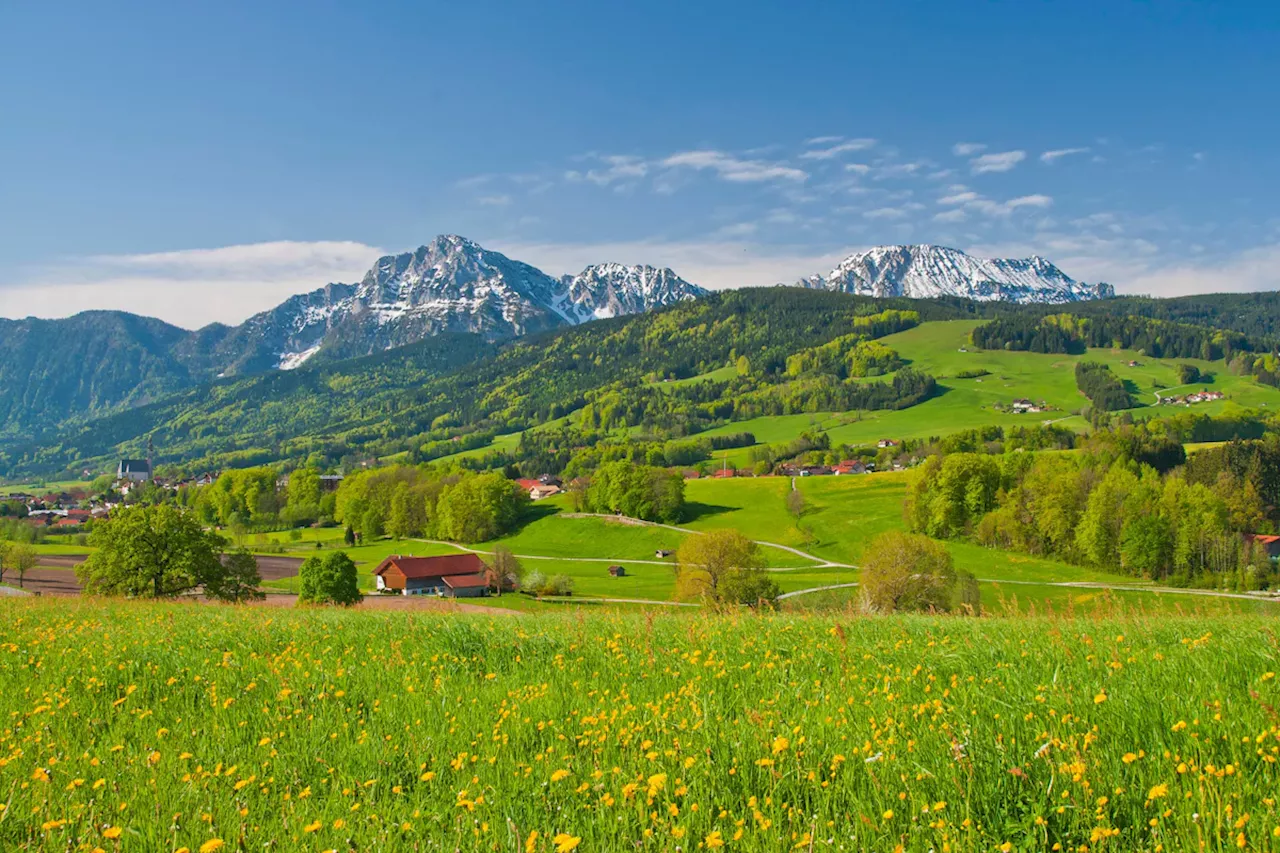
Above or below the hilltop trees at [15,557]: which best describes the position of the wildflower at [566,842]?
above

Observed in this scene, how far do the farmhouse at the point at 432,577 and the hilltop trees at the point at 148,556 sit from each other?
1515 inches

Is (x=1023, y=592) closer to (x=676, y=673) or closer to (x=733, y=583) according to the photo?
(x=733, y=583)

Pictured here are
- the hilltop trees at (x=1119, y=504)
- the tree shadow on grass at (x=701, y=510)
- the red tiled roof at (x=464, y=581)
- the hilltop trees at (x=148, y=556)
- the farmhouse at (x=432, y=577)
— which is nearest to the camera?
the hilltop trees at (x=148, y=556)

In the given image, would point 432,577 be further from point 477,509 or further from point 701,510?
point 701,510

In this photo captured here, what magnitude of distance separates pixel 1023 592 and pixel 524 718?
74.1 metres

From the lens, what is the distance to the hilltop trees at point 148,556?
42.0m

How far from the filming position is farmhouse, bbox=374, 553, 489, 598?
276 feet

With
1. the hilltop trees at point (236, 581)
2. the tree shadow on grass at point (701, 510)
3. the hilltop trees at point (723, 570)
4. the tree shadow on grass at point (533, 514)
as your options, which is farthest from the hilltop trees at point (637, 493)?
the hilltop trees at point (236, 581)

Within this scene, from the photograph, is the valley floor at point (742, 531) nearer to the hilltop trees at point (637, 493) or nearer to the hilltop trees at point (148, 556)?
the hilltop trees at point (637, 493)

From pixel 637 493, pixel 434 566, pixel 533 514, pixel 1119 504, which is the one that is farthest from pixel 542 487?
pixel 1119 504

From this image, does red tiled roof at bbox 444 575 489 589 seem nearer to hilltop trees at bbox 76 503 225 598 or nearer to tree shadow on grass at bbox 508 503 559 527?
tree shadow on grass at bbox 508 503 559 527

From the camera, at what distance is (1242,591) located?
69.2 m

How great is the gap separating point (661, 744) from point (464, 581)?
8491 centimetres

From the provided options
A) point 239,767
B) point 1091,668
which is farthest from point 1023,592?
point 239,767
